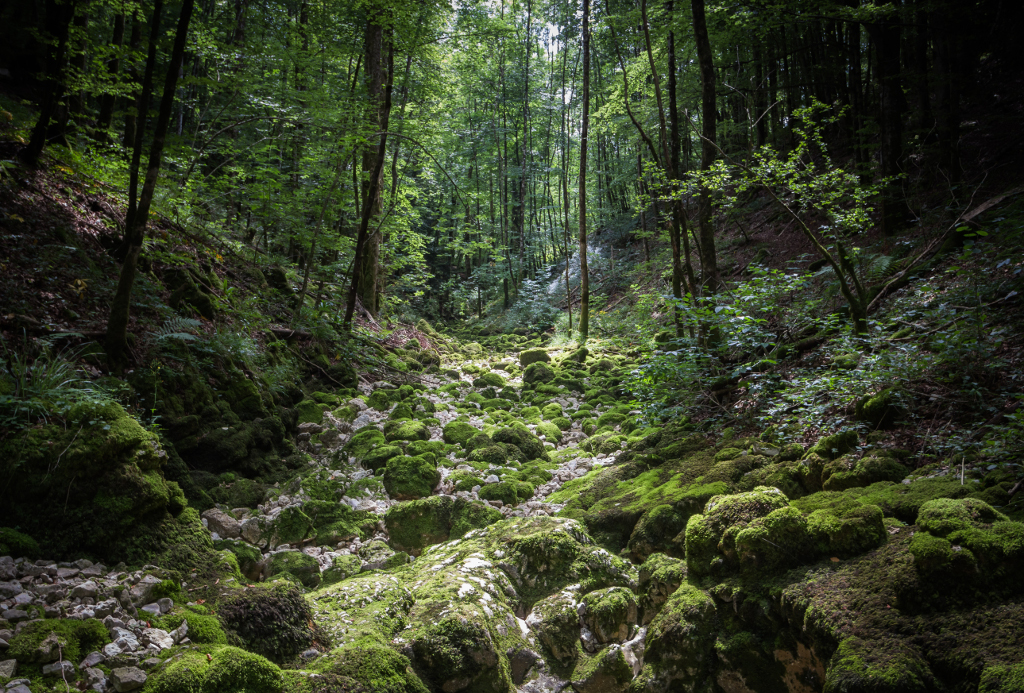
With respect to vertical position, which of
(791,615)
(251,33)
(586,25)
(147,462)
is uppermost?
(251,33)

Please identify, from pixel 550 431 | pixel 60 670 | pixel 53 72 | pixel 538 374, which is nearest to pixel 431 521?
pixel 60 670

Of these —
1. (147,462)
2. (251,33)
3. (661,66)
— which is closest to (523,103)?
(661,66)

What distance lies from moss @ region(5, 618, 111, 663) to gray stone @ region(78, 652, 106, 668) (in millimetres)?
26

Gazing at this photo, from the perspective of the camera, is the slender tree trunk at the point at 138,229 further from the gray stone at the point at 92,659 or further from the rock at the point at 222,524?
the gray stone at the point at 92,659

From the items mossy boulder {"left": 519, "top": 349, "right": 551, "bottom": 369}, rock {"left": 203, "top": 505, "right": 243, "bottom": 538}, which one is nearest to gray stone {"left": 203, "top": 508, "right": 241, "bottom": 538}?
rock {"left": 203, "top": 505, "right": 243, "bottom": 538}

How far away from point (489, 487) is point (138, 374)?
152 inches

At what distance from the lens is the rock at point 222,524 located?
4.18 meters

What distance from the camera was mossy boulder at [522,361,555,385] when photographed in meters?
11.9

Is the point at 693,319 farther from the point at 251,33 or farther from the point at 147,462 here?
the point at 251,33

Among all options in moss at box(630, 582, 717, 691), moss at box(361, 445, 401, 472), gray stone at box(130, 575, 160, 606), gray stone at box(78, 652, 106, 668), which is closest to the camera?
gray stone at box(78, 652, 106, 668)

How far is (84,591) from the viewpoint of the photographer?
2.67 metres

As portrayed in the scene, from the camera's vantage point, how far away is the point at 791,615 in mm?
2895

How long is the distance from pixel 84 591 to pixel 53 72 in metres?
6.36

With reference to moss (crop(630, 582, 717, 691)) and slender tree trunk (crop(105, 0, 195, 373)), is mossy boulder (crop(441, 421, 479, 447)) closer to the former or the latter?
slender tree trunk (crop(105, 0, 195, 373))
